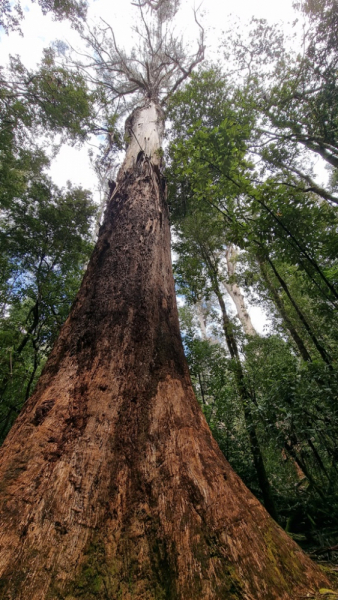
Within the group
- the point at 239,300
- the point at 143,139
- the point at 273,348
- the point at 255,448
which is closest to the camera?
the point at 143,139

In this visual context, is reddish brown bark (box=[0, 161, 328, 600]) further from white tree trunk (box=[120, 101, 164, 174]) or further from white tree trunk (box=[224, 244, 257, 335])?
white tree trunk (box=[224, 244, 257, 335])

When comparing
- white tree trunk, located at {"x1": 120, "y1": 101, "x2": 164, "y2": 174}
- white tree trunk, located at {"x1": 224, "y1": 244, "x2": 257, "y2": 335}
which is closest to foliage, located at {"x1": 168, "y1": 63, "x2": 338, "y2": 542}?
white tree trunk, located at {"x1": 120, "y1": 101, "x2": 164, "y2": 174}

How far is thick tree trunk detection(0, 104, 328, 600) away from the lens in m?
0.87

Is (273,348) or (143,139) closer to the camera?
(143,139)

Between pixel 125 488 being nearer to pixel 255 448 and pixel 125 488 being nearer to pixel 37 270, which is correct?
pixel 255 448

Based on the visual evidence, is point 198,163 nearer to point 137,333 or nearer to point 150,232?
point 150,232

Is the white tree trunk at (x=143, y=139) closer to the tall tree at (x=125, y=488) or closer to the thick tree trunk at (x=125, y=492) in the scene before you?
the tall tree at (x=125, y=488)

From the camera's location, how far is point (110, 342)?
1621 millimetres

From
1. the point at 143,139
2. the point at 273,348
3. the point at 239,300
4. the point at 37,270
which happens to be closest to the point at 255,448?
the point at 273,348

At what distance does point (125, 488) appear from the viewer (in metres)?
1.13

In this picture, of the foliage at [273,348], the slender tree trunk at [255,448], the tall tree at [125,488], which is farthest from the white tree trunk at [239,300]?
the tall tree at [125,488]

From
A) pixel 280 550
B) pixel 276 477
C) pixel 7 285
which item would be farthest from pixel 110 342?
pixel 276 477

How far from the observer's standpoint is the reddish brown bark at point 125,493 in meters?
0.87

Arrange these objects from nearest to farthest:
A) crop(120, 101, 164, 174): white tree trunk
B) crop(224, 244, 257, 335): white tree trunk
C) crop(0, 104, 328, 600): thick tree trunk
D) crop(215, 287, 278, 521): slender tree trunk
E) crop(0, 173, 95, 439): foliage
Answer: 1. crop(0, 104, 328, 600): thick tree trunk
2. crop(120, 101, 164, 174): white tree trunk
3. crop(215, 287, 278, 521): slender tree trunk
4. crop(0, 173, 95, 439): foliage
5. crop(224, 244, 257, 335): white tree trunk
